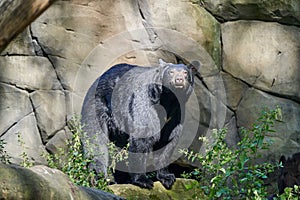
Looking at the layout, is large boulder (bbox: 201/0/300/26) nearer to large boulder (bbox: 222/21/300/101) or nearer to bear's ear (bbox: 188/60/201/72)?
large boulder (bbox: 222/21/300/101)

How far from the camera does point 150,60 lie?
9.23 m

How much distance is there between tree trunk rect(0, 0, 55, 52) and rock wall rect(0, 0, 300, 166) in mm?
5442

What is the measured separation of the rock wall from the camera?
908 cm

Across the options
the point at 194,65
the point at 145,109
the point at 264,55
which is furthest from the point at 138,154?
the point at 264,55

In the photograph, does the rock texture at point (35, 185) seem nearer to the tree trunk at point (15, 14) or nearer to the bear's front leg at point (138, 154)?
the tree trunk at point (15, 14)

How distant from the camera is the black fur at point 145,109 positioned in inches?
321

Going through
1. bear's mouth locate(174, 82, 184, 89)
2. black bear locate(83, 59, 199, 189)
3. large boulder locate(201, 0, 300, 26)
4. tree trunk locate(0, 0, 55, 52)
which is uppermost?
tree trunk locate(0, 0, 55, 52)

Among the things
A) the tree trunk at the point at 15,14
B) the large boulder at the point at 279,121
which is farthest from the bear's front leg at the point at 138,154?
the tree trunk at the point at 15,14

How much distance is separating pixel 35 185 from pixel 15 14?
45.8 inches

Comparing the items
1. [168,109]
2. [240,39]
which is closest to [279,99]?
[240,39]

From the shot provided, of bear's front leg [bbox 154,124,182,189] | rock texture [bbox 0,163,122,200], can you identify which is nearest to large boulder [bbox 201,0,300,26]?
bear's front leg [bbox 154,124,182,189]

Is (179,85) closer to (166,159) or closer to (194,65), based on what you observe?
(194,65)

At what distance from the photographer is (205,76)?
915cm

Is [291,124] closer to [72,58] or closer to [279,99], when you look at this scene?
[279,99]
